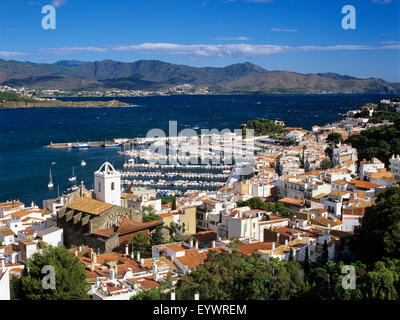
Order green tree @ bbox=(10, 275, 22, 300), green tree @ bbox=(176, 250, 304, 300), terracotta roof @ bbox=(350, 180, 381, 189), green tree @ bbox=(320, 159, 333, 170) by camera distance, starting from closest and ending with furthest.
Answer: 1. green tree @ bbox=(176, 250, 304, 300)
2. green tree @ bbox=(10, 275, 22, 300)
3. terracotta roof @ bbox=(350, 180, 381, 189)
4. green tree @ bbox=(320, 159, 333, 170)

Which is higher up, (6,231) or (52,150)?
(52,150)

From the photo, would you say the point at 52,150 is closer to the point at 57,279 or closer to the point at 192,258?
the point at 192,258

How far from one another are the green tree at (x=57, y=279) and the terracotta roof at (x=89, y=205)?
580 centimetres

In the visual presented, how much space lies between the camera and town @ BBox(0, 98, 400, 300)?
33.2 feet

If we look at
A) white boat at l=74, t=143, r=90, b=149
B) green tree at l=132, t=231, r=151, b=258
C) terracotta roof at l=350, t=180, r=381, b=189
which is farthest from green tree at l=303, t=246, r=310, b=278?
white boat at l=74, t=143, r=90, b=149

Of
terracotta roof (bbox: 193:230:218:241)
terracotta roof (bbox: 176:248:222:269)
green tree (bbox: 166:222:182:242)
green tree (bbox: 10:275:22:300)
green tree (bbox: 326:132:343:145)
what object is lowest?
terracotta roof (bbox: 193:230:218:241)

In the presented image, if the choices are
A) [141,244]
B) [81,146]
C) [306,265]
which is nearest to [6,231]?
[141,244]

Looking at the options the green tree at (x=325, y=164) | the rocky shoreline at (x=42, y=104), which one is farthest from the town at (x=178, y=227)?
the rocky shoreline at (x=42, y=104)

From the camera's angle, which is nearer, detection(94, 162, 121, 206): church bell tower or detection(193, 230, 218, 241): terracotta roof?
detection(193, 230, 218, 241): terracotta roof

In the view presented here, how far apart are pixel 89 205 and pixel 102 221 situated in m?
1.06

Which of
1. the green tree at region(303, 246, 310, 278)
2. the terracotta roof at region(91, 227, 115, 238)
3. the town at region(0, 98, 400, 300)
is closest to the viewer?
the town at region(0, 98, 400, 300)

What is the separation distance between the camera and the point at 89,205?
596 inches

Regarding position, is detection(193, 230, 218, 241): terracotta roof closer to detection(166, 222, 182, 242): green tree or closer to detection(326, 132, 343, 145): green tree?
detection(166, 222, 182, 242): green tree
